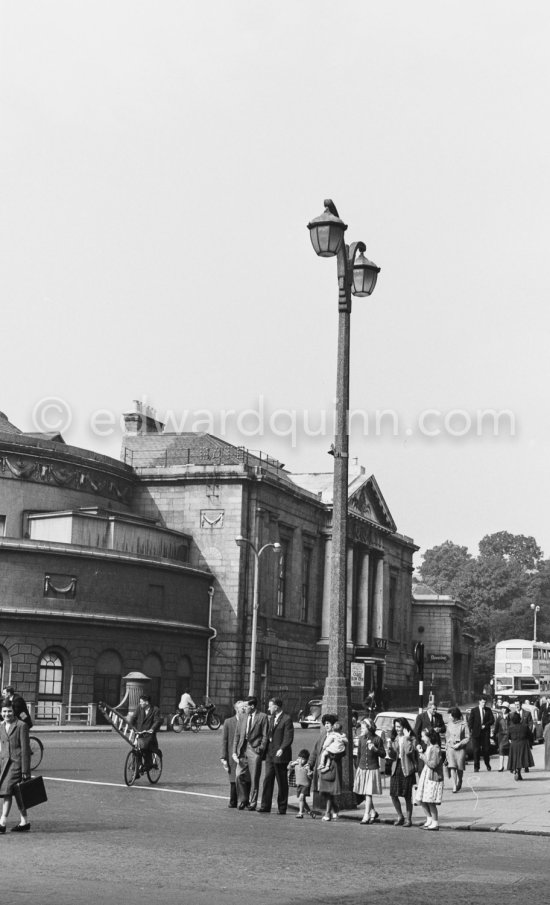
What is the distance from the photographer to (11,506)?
5369 cm

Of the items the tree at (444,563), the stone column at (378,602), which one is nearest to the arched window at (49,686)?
the stone column at (378,602)

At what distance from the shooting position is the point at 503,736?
29.5 m

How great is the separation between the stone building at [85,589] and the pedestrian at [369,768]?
29.3 meters

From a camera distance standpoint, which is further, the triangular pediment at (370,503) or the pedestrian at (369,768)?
the triangular pediment at (370,503)

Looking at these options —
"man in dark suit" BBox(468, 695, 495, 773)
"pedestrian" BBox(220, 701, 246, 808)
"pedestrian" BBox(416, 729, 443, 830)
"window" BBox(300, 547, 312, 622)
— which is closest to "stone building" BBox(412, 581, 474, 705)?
"window" BBox(300, 547, 312, 622)

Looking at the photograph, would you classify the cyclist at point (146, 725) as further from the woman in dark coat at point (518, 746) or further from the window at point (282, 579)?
the window at point (282, 579)

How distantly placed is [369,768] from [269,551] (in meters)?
44.2

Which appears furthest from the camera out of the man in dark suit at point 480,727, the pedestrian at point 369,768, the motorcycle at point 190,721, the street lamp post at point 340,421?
the motorcycle at point 190,721

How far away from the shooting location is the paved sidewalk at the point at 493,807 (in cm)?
1765

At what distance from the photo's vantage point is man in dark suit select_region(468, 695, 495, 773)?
93.1 ft

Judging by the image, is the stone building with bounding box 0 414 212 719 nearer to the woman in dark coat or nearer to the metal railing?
the metal railing

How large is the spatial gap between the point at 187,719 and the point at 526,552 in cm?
10582

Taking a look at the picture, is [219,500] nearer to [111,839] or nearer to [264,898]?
[111,839]

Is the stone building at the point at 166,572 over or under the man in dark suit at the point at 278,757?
over
